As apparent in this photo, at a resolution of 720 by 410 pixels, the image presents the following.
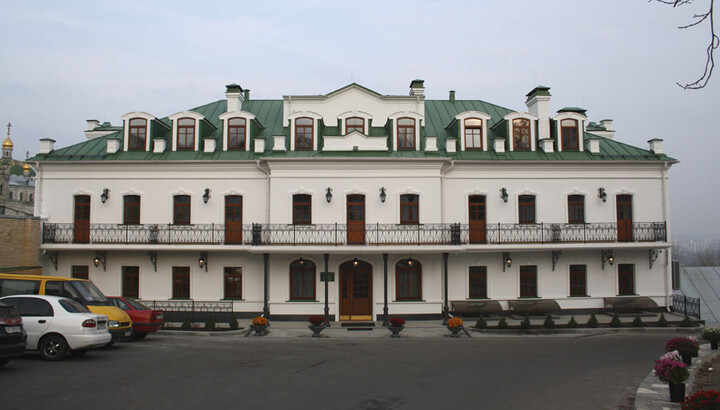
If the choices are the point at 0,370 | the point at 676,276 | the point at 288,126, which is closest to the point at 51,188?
the point at 288,126

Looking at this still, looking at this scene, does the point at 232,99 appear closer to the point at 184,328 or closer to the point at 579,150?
the point at 184,328

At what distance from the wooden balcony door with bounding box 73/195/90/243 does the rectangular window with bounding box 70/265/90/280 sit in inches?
48.0

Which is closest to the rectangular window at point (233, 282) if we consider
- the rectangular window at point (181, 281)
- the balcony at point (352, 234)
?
the balcony at point (352, 234)

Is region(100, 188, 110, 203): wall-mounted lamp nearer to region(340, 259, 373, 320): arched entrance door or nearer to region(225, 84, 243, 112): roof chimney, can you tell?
region(225, 84, 243, 112): roof chimney

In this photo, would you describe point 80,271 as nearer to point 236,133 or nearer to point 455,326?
point 236,133

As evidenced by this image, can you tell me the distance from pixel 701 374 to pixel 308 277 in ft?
46.5

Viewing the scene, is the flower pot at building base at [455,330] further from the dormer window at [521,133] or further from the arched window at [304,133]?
the arched window at [304,133]

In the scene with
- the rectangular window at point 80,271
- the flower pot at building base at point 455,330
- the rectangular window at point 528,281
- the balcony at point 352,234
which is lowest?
the flower pot at building base at point 455,330

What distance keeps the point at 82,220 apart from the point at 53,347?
11.2 metres

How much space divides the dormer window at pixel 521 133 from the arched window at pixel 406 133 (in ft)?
15.9

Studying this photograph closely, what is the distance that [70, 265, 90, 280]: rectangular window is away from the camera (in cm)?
2219

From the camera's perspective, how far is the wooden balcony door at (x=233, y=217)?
21.9 metres

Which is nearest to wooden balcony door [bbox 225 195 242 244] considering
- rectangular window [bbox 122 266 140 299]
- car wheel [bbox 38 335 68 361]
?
rectangular window [bbox 122 266 140 299]

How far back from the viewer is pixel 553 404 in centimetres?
952
